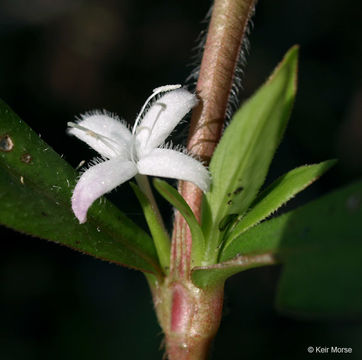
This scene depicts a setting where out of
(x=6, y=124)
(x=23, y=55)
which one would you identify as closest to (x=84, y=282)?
(x=23, y=55)

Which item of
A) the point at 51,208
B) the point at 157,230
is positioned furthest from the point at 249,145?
the point at 51,208

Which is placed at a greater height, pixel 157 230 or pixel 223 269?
pixel 157 230

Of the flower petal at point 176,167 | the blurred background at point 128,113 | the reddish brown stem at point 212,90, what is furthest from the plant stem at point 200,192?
the blurred background at point 128,113

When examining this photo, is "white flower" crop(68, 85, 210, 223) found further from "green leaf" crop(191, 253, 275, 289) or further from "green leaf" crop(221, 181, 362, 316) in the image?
"green leaf" crop(221, 181, 362, 316)

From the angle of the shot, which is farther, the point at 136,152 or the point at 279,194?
the point at 136,152

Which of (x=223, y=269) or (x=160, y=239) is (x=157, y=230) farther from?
(x=223, y=269)

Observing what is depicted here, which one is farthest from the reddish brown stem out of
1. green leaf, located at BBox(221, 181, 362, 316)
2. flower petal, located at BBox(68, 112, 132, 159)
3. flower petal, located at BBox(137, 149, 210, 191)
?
green leaf, located at BBox(221, 181, 362, 316)
